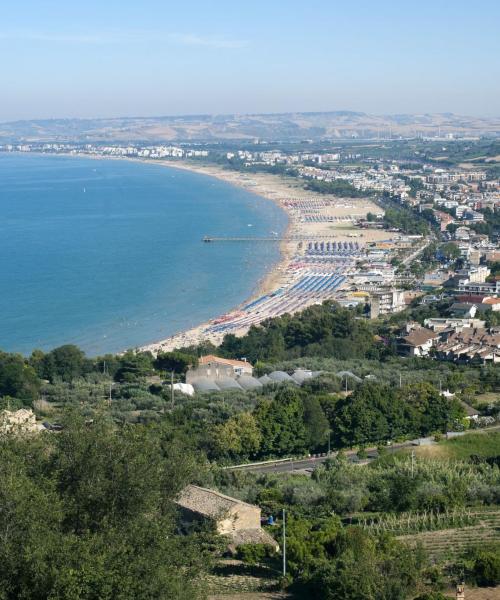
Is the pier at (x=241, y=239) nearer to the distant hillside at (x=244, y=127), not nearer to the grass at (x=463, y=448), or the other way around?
A: the grass at (x=463, y=448)

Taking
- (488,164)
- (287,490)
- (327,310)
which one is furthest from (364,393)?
(488,164)

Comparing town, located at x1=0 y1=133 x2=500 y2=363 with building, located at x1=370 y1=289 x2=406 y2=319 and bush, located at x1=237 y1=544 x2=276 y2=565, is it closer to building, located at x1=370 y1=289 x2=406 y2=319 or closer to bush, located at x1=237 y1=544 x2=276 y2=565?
building, located at x1=370 y1=289 x2=406 y2=319

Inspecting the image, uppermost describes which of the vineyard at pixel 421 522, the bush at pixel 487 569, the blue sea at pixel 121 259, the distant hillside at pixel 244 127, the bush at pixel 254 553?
the distant hillside at pixel 244 127

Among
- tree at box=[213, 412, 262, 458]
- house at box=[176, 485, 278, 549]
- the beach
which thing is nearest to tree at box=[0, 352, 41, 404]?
tree at box=[213, 412, 262, 458]

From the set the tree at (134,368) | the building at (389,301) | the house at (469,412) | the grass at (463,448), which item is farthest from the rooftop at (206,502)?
the building at (389,301)

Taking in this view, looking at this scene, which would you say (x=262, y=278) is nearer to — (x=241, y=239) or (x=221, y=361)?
(x=241, y=239)

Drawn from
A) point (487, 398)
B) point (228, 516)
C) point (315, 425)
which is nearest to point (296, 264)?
point (487, 398)
